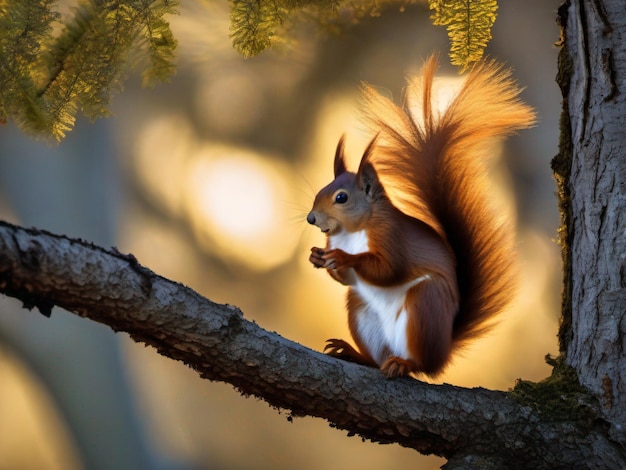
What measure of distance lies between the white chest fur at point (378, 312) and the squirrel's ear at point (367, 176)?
0.23 ft

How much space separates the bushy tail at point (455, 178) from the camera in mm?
1230

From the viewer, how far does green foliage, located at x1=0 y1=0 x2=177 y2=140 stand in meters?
0.99

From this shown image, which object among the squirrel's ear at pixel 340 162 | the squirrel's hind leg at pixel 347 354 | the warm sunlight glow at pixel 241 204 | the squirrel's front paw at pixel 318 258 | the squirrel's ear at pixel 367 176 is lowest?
the squirrel's hind leg at pixel 347 354

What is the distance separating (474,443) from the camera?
105 cm

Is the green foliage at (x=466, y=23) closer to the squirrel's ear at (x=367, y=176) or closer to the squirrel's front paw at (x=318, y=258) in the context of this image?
the squirrel's ear at (x=367, y=176)

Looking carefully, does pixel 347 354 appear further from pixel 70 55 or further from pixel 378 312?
pixel 70 55

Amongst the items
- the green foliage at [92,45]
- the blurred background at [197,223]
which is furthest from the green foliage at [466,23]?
the blurred background at [197,223]

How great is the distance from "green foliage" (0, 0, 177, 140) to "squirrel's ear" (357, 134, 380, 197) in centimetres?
33

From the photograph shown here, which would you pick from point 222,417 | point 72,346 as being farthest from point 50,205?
point 222,417

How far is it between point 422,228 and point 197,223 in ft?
4.77

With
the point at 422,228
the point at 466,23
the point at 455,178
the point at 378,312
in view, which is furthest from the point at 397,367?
the point at 466,23

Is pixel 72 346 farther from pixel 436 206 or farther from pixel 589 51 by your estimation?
pixel 589 51

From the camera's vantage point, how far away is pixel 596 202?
1106 millimetres

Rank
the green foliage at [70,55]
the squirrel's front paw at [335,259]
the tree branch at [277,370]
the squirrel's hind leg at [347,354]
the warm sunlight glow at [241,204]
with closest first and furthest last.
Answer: the tree branch at [277,370]
the green foliage at [70,55]
the squirrel's front paw at [335,259]
the squirrel's hind leg at [347,354]
the warm sunlight glow at [241,204]
